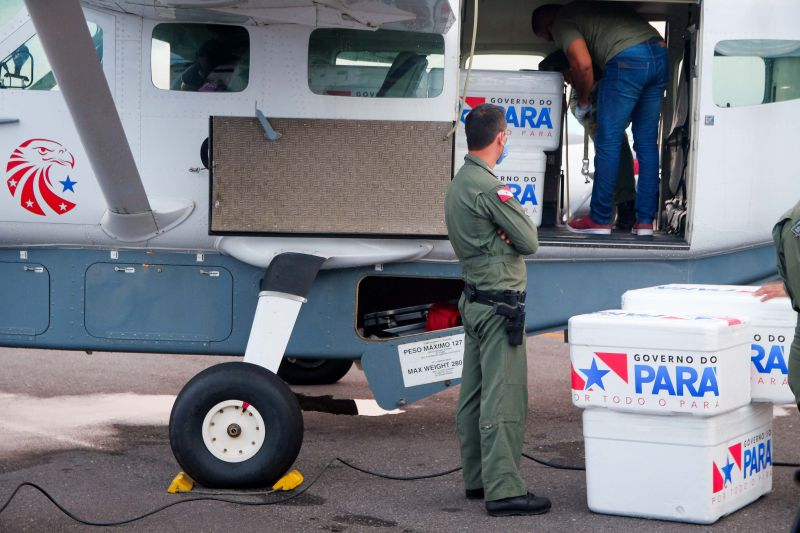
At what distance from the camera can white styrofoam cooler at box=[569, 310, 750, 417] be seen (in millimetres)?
4910

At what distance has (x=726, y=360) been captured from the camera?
195 inches

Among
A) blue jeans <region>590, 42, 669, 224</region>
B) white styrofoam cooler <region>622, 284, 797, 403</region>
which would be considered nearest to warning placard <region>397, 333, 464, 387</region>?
blue jeans <region>590, 42, 669, 224</region>

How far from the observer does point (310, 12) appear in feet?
19.3

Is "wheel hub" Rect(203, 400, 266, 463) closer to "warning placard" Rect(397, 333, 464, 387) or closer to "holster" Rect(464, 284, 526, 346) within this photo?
"warning placard" Rect(397, 333, 464, 387)

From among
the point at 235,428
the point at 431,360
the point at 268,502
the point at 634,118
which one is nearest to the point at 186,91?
the point at 235,428

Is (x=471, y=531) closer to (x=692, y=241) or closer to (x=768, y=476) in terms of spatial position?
(x=768, y=476)

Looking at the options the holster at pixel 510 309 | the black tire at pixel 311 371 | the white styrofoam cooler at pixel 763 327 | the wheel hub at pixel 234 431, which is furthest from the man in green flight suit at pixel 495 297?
the black tire at pixel 311 371

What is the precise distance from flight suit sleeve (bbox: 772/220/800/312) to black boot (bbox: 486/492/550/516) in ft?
5.03

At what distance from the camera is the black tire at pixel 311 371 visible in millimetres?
8625

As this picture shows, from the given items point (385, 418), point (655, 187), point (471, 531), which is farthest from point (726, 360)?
point (385, 418)

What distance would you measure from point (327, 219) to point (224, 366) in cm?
97

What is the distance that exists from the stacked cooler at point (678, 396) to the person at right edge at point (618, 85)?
159 cm

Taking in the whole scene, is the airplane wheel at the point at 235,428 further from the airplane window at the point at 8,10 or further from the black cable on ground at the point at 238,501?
the airplane window at the point at 8,10

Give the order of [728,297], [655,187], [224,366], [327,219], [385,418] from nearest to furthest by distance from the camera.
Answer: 1. [728,297]
2. [224,366]
3. [327,219]
4. [655,187]
5. [385,418]
